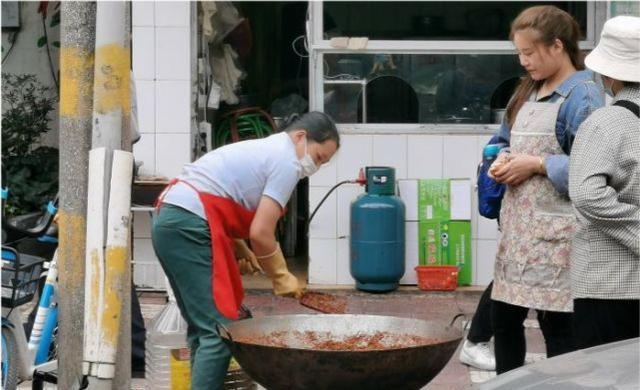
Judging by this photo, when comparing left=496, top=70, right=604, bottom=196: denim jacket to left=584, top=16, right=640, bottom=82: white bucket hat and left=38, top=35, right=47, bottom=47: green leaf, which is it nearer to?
left=584, top=16, right=640, bottom=82: white bucket hat

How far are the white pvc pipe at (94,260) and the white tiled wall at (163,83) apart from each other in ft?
14.3

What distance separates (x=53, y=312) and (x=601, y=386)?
12.0ft

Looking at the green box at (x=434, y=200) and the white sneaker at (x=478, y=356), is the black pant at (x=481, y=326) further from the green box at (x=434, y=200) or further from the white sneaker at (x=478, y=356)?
the green box at (x=434, y=200)

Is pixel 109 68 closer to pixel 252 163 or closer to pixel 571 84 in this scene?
pixel 252 163

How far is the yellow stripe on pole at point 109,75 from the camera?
4961mm

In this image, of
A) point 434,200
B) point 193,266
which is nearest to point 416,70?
point 434,200

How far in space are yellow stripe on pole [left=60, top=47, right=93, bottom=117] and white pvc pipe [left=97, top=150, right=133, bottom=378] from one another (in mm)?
486

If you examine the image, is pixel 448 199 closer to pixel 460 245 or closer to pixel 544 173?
pixel 460 245

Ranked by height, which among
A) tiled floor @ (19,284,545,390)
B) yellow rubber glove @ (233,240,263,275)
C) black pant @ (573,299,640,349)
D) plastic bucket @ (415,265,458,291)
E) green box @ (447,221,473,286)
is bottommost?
tiled floor @ (19,284,545,390)

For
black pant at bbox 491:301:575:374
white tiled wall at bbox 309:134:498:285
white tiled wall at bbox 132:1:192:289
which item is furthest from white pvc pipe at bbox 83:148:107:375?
white tiled wall at bbox 309:134:498:285

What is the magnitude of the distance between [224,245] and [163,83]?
13.9ft

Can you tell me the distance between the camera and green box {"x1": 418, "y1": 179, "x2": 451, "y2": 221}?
30.4 ft

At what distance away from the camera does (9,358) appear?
6.05 metres

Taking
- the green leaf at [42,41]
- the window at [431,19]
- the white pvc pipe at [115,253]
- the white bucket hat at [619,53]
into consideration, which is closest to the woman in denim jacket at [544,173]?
the white bucket hat at [619,53]
